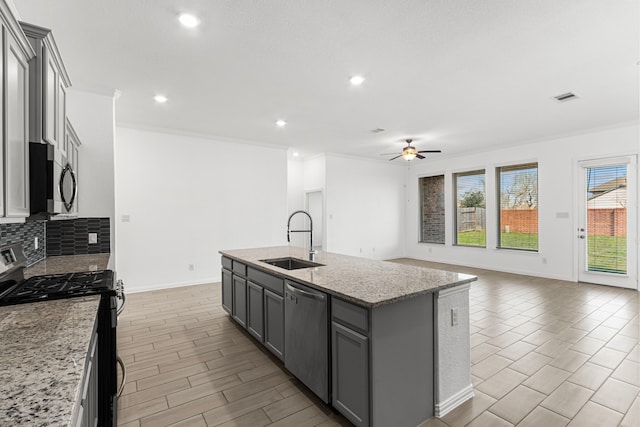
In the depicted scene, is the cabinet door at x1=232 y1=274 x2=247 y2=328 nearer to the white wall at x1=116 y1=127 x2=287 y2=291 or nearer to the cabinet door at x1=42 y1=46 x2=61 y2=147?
the cabinet door at x1=42 y1=46 x2=61 y2=147

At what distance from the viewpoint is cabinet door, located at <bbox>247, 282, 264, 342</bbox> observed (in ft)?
9.64

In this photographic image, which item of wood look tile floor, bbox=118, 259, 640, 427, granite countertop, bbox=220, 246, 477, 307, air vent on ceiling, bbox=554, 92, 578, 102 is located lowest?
wood look tile floor, bbox=118, 259, 640, 427

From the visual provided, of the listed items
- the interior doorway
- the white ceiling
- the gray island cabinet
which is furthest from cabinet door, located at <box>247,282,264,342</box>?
the interior doorway

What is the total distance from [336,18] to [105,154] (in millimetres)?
3097

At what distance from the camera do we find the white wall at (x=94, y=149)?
11.8ft

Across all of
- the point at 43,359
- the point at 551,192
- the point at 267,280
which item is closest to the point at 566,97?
the point at 551,192

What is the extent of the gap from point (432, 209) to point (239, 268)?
21.4 feet

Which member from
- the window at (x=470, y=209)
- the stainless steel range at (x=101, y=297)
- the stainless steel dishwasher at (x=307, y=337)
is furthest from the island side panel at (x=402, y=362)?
the window at (x=470, y=209)

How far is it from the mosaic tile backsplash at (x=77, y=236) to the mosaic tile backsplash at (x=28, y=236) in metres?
0.12

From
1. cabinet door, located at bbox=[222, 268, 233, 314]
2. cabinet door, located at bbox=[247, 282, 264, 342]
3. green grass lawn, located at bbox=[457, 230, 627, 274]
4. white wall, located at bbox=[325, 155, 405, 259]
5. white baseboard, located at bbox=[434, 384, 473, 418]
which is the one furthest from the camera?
white wall, located at bbox=[325, 155, 405, 259]

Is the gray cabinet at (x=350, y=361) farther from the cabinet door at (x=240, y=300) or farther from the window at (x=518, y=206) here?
the window at (x=518, y=206)

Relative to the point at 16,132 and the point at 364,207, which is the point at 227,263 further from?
the point at 364,207

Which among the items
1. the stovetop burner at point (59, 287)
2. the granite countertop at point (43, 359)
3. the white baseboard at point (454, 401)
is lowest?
the white baseboard at point (454, 401)

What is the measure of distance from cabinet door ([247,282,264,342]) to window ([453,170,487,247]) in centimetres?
607
